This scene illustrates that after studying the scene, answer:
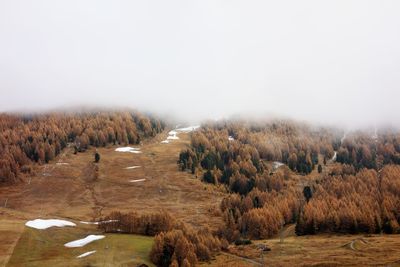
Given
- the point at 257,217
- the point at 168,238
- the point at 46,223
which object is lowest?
the point at 257,217

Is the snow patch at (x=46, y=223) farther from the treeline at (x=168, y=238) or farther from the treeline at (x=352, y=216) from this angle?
the treeline at (x=352, y=216)

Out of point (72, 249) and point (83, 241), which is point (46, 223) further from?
point (72, 249)

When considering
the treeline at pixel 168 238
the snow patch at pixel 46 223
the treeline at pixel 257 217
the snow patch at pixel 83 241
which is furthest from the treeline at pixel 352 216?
the snow patch at pixel 46 223

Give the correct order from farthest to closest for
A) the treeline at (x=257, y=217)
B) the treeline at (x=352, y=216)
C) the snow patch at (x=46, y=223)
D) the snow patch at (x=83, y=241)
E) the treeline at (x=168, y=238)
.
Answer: the treeline at (x=257, y=217) → the treeline at (x=352, y=216) → the snow patch at (x=46, y=223) → the snow patch at (x=83, y=241) → the treeline at (x=168, y=238)

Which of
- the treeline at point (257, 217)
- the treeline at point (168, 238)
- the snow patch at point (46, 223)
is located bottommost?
the treeline at point (257, 217)

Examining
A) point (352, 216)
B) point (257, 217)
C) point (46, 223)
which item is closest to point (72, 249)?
point (46, 223)

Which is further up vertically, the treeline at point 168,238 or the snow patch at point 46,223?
the snow patch at point 46,223

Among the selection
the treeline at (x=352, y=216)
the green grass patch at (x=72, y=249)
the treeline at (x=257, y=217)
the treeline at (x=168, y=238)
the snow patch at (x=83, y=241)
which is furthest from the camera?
the treeline at (x=257, y=217)

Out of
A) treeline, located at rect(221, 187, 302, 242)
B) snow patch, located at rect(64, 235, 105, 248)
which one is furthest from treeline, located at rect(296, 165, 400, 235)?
snow patch, located at rect(64, 235, 105, 248)
